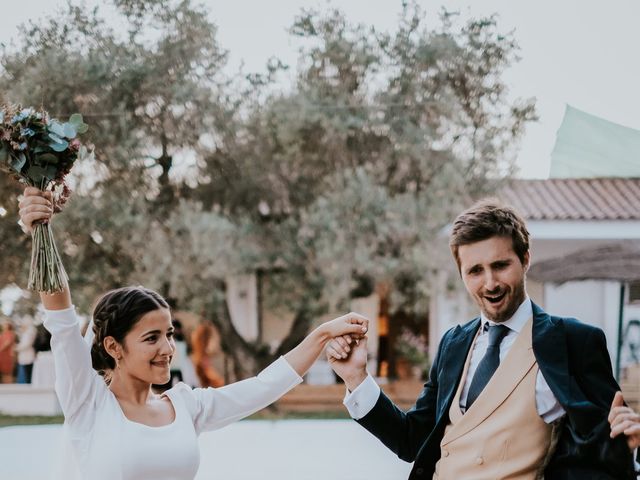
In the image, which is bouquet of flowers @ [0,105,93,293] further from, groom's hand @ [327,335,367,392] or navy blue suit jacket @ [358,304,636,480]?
navy blue suit jacket @ [358,304,636,480]

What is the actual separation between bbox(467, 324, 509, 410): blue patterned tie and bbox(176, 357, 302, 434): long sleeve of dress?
44 cm

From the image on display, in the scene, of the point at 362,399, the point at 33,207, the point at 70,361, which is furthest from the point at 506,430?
the point at 33,207

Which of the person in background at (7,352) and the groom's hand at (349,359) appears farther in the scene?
the person in background at (7,352)

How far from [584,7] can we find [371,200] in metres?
2.41

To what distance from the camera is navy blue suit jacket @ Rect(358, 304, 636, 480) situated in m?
1.61

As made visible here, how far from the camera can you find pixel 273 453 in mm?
6828

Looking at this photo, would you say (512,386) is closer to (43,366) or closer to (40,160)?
(40,160)

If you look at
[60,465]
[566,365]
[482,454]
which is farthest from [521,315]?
[60,465]

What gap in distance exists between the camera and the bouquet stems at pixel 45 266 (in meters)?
1.67

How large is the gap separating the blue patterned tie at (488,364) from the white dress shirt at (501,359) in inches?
0.5

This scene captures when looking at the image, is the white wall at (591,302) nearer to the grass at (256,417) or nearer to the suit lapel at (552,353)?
the grass at (256,417)

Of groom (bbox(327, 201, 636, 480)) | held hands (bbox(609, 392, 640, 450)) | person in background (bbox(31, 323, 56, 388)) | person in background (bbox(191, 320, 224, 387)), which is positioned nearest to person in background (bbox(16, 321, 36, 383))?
person in background (bbox(31, 323, 56, 388))

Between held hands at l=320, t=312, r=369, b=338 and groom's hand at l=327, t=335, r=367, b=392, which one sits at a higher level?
held hands at l=320, t=312, r=369, b=338

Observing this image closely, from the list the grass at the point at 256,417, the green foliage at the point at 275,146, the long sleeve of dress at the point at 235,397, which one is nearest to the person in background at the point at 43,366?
the grass at the point at 256,417
